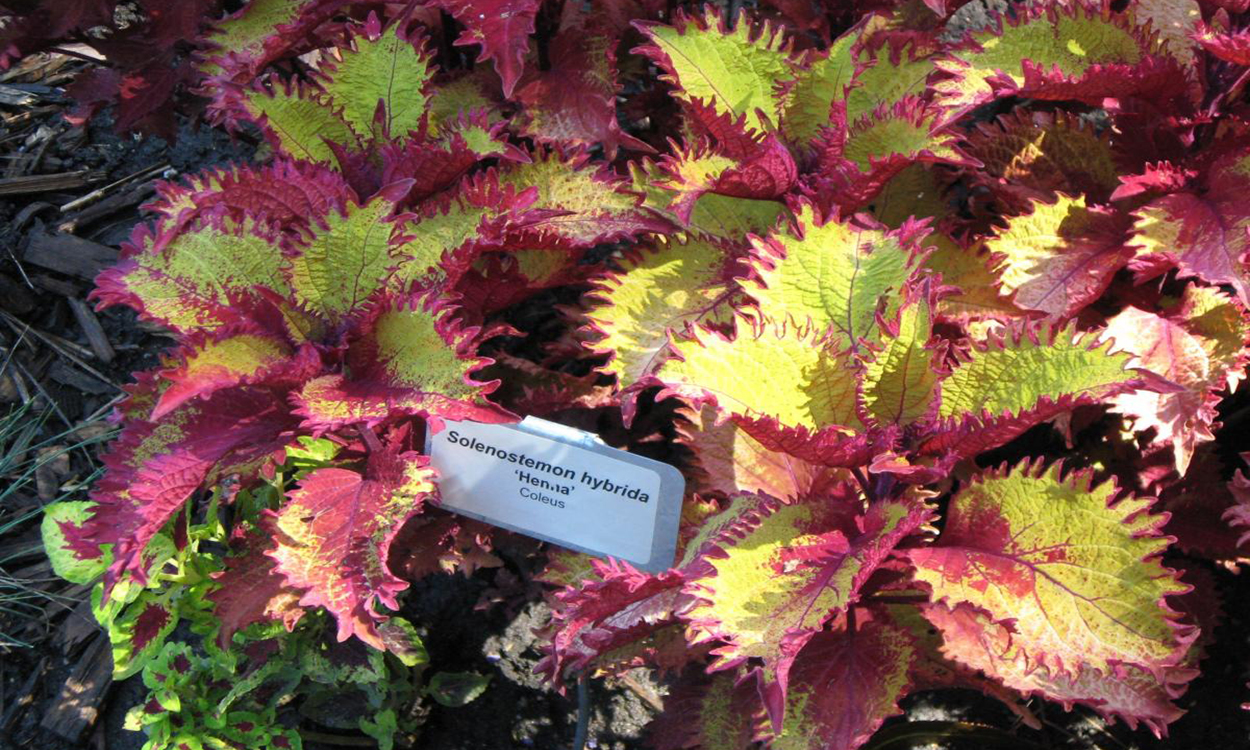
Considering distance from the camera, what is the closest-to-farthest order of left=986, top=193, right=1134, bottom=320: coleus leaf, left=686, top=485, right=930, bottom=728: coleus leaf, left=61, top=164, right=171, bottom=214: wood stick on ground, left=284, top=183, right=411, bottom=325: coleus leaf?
1. left=686, top=485, right=930, bottom=728: coleus leaf
2. left=284, top=183, right=411, bottom=325: coleus leaf
3. left=986, top=193, right=1134, bottom=320: coleus leaf
4. left=61, top=164, right=171, bottom=214: wood stick on ground

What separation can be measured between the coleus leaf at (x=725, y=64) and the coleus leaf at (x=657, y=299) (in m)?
0.17

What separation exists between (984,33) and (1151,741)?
948mm

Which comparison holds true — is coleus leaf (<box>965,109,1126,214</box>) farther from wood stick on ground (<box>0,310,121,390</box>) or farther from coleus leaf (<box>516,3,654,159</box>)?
wood stick on ground (<box>0,310,121,390</box>)

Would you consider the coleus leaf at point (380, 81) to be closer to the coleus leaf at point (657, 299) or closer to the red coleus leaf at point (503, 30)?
the red coleus leaf at point (503, 30)

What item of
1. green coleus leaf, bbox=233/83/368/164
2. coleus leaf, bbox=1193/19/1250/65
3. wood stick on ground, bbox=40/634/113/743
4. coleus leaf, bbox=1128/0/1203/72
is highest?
coleus leaf, bbox=1193/19/1250/65

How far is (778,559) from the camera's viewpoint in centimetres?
107

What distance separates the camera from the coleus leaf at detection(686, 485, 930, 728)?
0.99 meters

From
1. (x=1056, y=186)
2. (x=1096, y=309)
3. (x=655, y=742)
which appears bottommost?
(x=655, y=742)

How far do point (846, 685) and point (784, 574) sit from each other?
160 millimetres

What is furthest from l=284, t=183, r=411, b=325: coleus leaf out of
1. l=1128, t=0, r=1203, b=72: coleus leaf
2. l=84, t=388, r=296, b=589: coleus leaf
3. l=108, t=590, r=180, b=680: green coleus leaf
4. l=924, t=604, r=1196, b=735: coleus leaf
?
l=1128, t=0, r=1203, b=72: coleus leaf

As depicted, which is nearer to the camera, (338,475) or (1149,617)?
(1149,617)

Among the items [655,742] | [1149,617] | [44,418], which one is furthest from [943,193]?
[44,418]

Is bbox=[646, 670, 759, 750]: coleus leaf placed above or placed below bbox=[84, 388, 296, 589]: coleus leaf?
below

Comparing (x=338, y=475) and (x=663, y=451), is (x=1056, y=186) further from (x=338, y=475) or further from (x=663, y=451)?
(x=338, y=475)
